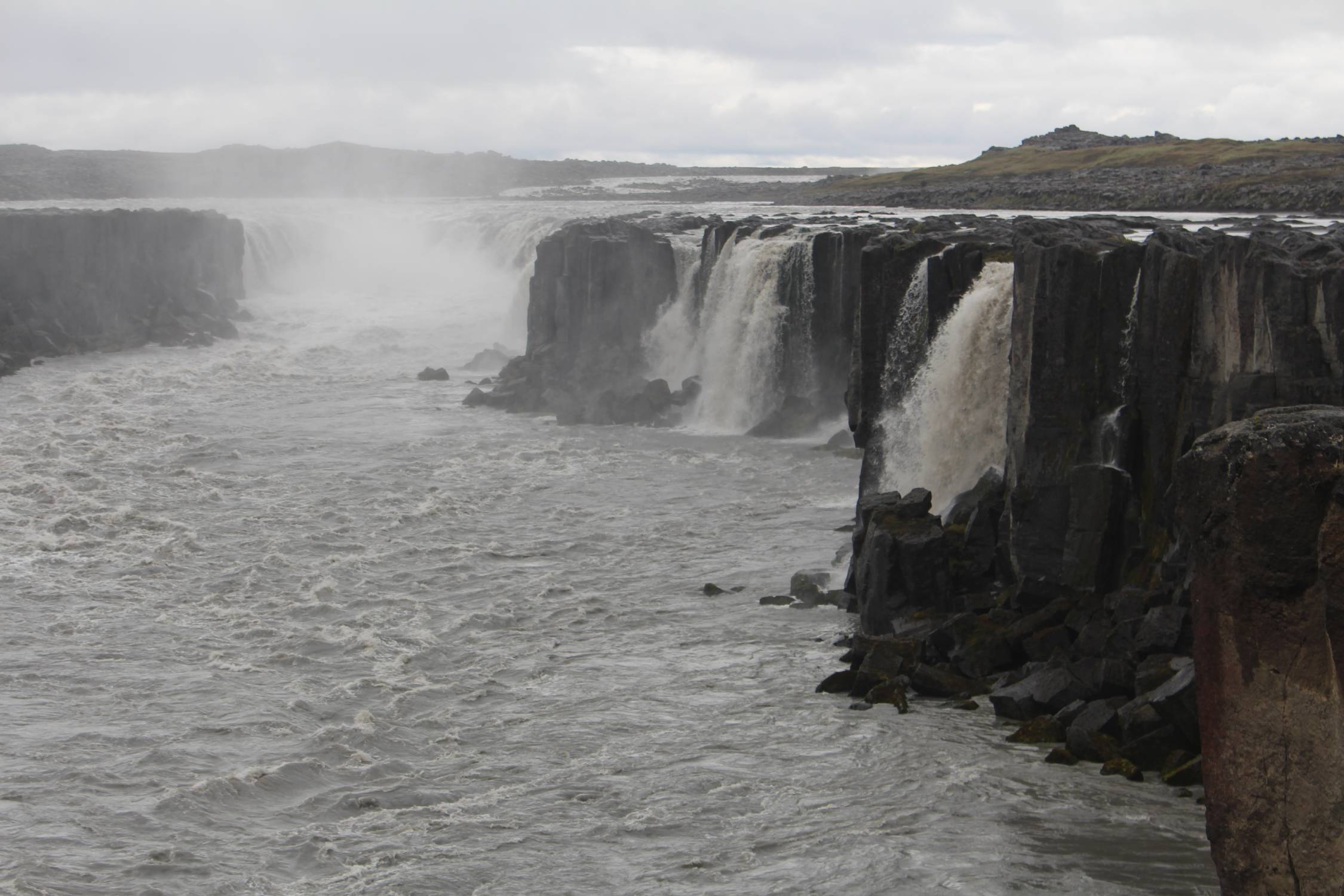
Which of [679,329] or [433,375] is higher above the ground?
[679,329]

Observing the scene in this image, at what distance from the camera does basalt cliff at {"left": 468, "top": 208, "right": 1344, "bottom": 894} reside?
1105 centimetres

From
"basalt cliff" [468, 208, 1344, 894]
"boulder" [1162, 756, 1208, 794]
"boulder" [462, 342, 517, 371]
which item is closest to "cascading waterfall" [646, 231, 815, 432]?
"basalt cliff" [468, 208, 1344, 894]

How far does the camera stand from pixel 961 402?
29703 mm

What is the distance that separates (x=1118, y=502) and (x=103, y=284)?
5850 centimetres

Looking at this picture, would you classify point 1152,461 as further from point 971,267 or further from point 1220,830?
point 1220,830

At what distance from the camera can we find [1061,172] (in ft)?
295

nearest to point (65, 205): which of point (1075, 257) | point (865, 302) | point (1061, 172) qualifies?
point (1061, 172)

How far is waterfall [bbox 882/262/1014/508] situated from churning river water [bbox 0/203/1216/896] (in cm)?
303

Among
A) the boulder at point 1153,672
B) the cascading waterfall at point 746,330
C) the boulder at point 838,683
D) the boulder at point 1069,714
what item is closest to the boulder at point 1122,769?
the boulder at point 1069,714

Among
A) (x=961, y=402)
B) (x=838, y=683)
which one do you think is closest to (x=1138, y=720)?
(x=838, y=683)

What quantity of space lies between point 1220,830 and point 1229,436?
3.11 m

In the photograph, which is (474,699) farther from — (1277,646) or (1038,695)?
(1277,646)

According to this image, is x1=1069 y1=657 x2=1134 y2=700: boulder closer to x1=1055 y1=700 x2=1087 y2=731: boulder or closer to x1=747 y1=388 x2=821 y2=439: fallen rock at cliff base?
x1=1055 y1=700 x2=1087 y2=731: boulder

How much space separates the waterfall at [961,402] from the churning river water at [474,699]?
3.03 m
